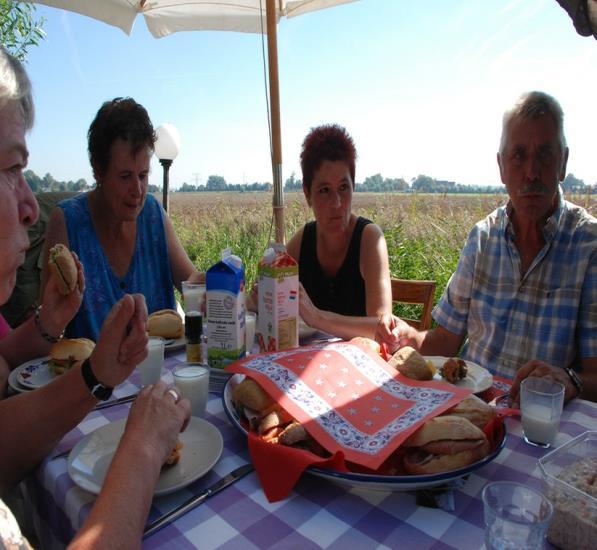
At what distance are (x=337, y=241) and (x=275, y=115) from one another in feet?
2.93

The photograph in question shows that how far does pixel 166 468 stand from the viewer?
0.82 metres

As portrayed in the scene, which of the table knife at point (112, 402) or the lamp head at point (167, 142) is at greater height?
the lamp head at point (167, 142)

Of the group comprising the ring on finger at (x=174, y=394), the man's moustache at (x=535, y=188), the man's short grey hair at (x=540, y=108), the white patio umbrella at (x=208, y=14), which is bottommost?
the ring on finger at (x=174, y=394)

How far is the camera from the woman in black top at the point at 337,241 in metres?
2.21

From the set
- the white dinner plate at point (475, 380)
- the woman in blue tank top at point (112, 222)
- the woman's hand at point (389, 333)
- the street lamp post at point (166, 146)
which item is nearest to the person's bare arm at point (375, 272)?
the woman's hand at point (389, 333)

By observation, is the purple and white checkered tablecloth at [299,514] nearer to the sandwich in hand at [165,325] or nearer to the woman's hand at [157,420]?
the woman's hand at [157,420]

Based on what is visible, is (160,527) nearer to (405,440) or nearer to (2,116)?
(405,440)

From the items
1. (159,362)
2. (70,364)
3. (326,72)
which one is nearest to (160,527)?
(159,362)

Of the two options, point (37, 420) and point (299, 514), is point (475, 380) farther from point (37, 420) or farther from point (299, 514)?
point (37, 420)

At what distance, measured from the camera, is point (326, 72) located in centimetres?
1639

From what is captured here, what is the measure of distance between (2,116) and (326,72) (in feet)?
57.6

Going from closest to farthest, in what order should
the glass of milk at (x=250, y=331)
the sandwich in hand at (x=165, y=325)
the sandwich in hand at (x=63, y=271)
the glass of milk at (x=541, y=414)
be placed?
the glass of milk at (x=541, y=414) < the sandwich in hand at (x=63, y=271) < the glass of milk at (x=250, y=331) < the sandwich in hand at (x=165, y=325)

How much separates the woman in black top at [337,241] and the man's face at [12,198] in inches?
56.7

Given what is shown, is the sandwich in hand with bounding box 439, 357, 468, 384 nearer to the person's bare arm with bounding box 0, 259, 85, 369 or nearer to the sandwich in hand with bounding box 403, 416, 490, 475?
the sandwich in hand with bounding box 403, 416, 490, 475
